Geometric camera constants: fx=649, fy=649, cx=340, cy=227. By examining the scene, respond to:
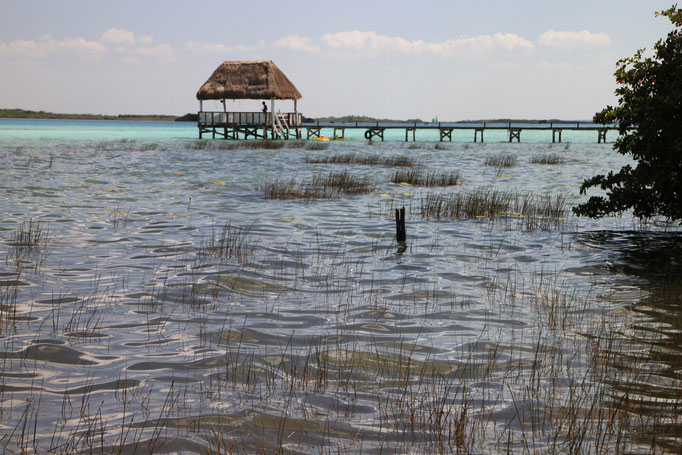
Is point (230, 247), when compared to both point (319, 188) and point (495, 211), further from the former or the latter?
point (319, 188)

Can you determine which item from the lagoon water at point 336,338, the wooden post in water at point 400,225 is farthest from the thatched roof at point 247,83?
the wooden post in water at point 400,225

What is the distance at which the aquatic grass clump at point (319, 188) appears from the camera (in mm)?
16734

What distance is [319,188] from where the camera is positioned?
18.1 m

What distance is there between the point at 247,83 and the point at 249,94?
52.4 inches

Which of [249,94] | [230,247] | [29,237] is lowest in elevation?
[230,247]

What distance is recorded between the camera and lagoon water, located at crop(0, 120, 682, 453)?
3.95 m

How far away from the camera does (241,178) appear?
70.2 feet

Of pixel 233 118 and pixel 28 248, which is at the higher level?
pixel 233 118

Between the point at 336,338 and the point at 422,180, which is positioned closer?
the point at 336,338

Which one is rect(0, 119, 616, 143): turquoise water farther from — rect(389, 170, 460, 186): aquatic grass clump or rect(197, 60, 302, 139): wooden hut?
rect(389, 170, 460, 186): aquatic grass clump

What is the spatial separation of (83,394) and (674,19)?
928 centimetres

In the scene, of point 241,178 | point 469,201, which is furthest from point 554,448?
point 241,178

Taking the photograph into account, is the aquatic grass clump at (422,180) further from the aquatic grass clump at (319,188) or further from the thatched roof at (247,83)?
the thatched roof at (247,83)

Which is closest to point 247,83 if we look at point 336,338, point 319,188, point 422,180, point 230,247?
point 422,180
